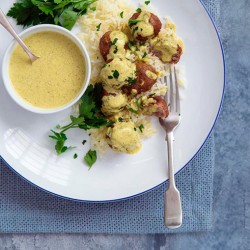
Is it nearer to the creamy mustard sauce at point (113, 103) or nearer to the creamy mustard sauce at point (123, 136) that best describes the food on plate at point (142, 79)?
the creamy mustard sauce at point (113, 103)

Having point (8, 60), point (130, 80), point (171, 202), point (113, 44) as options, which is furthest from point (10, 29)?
point (171, 202)

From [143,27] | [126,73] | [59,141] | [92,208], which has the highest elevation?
[143,27]

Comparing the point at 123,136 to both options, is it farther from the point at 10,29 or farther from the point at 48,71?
the point at 10,29

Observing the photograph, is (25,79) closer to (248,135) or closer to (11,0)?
(11,0)

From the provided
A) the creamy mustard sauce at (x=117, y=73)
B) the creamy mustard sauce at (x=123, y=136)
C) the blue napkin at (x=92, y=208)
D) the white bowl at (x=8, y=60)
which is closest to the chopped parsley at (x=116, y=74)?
the creamy mustard sauce at (x=117, y=73)

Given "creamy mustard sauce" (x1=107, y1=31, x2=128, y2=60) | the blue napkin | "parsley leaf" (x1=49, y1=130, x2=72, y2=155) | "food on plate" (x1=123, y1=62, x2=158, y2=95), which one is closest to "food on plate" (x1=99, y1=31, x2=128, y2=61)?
"creamy mustard sauce" (x1=107, y1=31, x2=128, y2=60)

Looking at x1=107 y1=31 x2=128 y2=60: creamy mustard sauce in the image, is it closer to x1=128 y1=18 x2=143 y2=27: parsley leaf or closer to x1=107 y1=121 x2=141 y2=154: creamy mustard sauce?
x1=128 y1=18 x2=143 y2=27: parsley leaf
